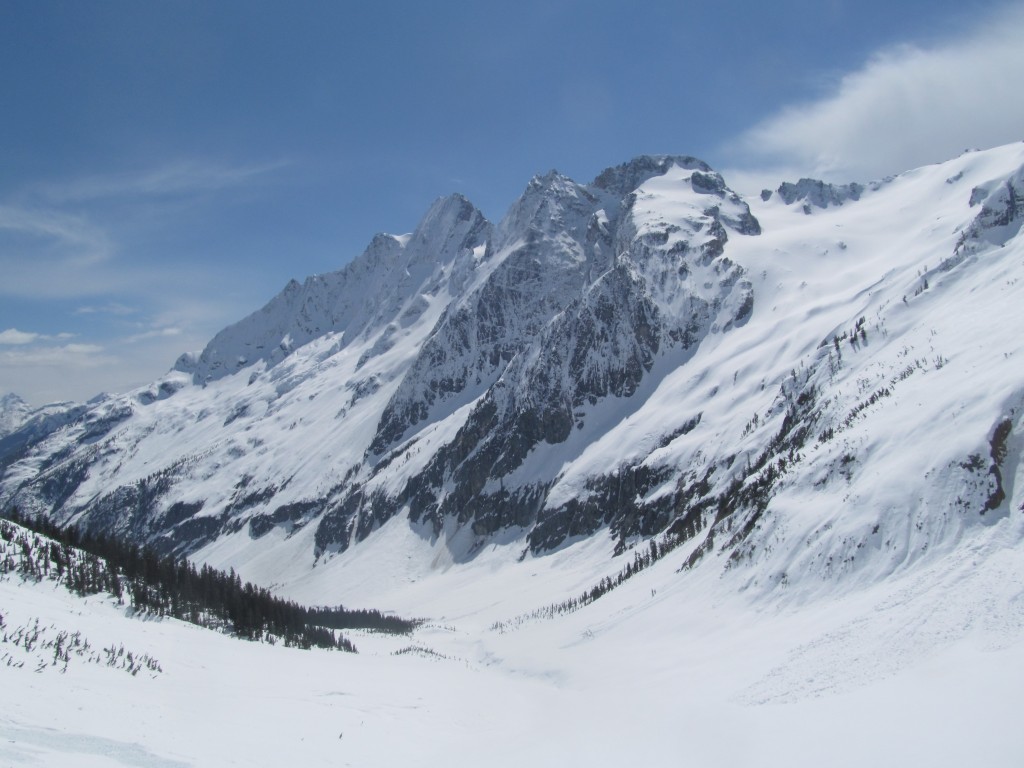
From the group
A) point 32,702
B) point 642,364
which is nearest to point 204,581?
point 32,702

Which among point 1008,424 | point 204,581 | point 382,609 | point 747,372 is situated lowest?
point 382,609

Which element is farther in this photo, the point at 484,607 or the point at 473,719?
the point at 484,607

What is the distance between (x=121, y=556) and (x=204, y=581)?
9.93m

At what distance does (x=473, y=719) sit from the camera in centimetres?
3478

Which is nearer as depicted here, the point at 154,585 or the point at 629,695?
the point at 629,695

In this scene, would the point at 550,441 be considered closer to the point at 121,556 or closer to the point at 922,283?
the point at 922,283

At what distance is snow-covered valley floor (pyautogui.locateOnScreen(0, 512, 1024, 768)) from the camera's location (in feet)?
65.2

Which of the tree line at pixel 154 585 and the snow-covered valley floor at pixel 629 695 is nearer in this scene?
the snow-covered valley floor at pixel 629 695

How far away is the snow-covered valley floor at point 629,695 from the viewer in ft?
65.2

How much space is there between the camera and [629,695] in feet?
133

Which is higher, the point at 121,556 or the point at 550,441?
the point at 550,441

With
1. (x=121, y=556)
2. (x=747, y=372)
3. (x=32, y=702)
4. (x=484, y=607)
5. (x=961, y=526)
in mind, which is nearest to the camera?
(x=32, y=702)

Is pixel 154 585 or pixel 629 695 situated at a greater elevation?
pixel 154 585

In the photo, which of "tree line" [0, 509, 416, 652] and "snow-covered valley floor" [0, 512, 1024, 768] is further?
"tree line" [0, 509, 416, 652]
